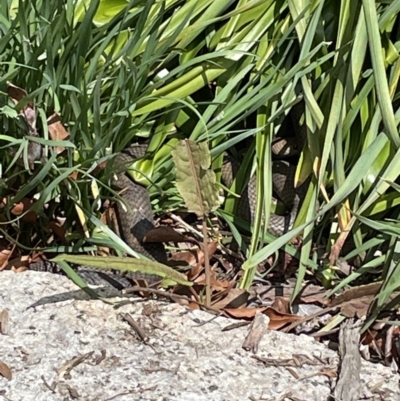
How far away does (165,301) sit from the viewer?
2516 mm

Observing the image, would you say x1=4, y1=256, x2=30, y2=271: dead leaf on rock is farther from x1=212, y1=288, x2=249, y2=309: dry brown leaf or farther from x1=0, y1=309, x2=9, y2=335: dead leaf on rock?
x1=212, y1=288, x2=249, y2=309: dry brown leaf

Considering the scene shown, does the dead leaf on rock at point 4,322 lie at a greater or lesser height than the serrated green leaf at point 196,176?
lesser

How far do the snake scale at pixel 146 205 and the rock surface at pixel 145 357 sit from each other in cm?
20

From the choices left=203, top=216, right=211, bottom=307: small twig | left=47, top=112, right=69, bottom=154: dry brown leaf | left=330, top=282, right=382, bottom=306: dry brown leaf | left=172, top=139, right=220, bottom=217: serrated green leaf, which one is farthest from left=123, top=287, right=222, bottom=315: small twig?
left=47, top=112, right=69, bottom=154: dry brown leaf

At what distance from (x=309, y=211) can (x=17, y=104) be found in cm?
95

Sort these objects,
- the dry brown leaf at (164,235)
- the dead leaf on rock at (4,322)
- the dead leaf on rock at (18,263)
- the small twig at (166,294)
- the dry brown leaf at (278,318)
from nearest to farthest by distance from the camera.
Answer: the dead leaf on rock at (4,322) < the small twig at (166,294) < the dry brown leaf at (278,318) < the dead leaf on rock at (18,263) < the dry brown leaf at (164,235)

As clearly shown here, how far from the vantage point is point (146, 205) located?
2.91m

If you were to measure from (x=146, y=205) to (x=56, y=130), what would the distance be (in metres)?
0.48

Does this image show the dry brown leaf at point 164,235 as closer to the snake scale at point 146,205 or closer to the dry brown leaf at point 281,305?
the snake scale at point 146,205

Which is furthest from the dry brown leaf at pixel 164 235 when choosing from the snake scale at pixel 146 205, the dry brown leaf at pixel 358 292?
the dry brown leaf at pixel 358 292

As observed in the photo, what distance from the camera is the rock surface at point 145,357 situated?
216 centimetres

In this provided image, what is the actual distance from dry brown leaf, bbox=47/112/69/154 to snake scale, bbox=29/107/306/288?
0.19 meters

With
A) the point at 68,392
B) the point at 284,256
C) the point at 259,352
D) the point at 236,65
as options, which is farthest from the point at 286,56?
the point at 68,392

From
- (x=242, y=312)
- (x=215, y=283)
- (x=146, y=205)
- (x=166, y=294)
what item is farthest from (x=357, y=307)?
(x=146, y=205)
